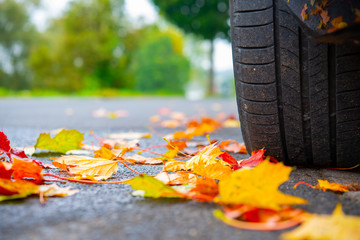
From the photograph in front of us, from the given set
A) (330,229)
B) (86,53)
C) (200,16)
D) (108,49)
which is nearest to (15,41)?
(86,53)

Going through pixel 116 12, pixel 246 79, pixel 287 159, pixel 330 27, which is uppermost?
pixel 116 12

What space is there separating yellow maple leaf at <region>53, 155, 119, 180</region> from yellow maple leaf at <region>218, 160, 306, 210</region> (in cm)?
42

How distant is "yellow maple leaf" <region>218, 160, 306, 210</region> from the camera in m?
0.62

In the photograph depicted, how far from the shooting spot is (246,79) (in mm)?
1053

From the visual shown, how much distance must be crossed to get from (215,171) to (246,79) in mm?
333

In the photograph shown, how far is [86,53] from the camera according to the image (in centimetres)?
1628

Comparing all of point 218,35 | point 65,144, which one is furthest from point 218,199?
point 218,35

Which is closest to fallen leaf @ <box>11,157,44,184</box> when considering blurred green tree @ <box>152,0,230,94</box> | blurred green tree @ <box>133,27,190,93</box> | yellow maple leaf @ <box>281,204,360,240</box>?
yellow maple leaf @ <box>281,204,360,240</box>

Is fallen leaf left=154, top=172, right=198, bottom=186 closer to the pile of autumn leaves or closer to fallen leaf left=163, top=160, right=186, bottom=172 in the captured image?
the pile of autumn leaves

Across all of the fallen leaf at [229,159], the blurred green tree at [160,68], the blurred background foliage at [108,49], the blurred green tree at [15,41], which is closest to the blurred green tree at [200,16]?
the blurred background foliage at [108,49]

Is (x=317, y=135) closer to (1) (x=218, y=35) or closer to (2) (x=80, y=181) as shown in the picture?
(2) (x=80, y=181)

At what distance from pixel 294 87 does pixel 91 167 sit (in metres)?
0.62

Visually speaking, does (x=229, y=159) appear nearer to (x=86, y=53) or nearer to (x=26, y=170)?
(x=26, y=170)

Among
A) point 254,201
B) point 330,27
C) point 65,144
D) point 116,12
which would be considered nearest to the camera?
point 254,201
